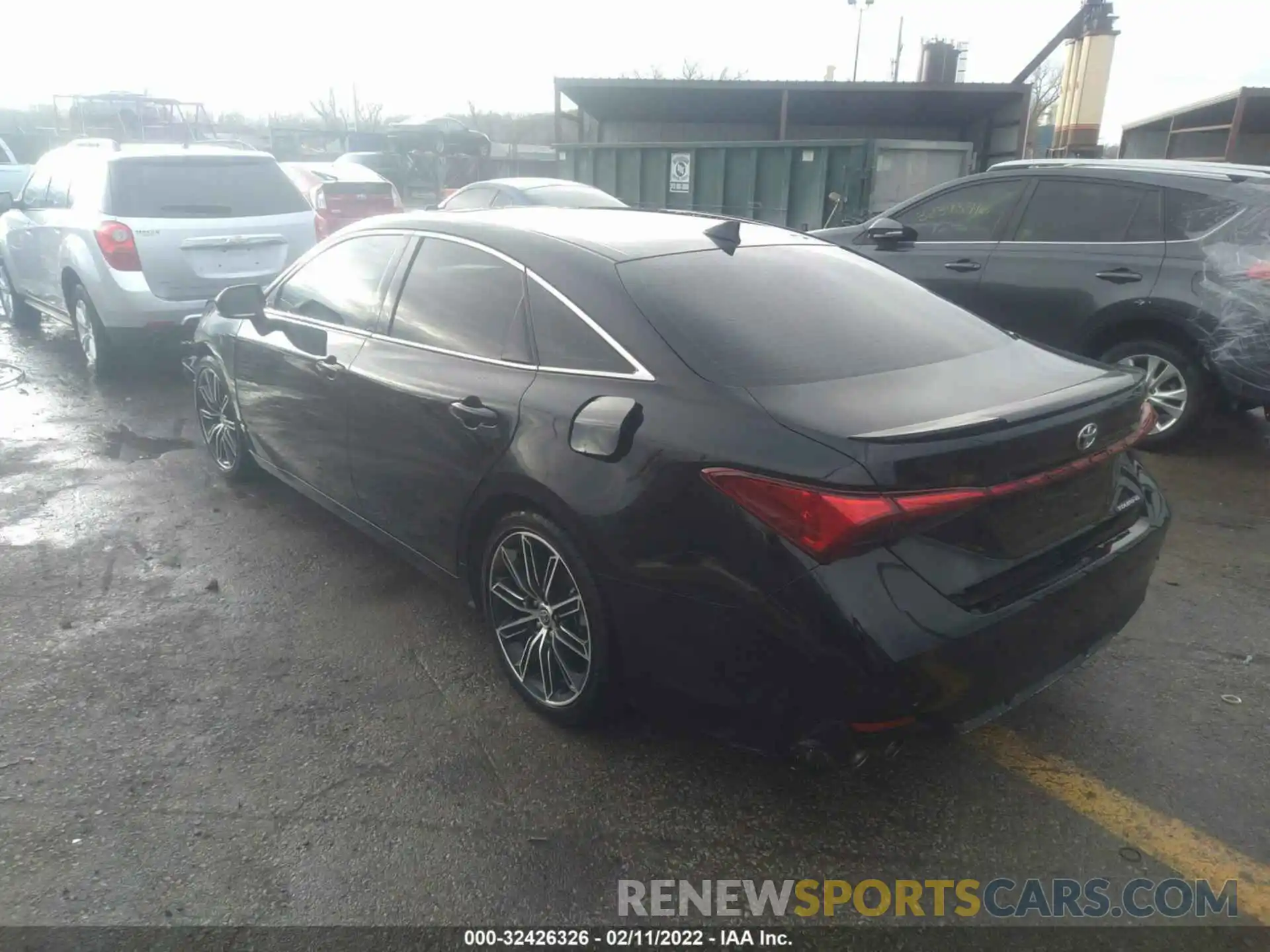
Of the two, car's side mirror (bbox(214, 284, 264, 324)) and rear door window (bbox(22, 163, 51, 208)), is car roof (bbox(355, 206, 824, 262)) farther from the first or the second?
rear door window (bbox(22, 163, 51, 208))

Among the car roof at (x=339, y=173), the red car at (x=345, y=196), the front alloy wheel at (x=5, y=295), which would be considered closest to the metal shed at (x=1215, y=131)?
the red car at (x=345, y=196)

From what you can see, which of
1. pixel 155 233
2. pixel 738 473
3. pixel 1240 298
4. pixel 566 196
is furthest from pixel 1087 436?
pixel 566 196

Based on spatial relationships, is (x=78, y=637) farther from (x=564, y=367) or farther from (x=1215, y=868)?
(x=1215, y=868)

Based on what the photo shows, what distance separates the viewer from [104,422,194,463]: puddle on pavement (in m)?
5.55

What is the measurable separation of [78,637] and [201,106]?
26.8 meters

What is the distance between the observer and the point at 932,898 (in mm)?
2289

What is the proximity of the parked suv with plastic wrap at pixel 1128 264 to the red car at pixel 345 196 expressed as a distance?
29.0 feet

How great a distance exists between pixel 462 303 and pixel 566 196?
25.7ft

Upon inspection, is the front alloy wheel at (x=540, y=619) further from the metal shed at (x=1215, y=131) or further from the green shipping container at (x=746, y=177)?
the metal shed at (x=1215, y=131)

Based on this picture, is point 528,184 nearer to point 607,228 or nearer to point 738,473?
point 607,228

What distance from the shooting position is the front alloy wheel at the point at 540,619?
276cm

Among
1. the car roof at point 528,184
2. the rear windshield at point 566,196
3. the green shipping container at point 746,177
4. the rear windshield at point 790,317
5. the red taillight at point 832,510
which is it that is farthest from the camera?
the green shipping container at point 746,177

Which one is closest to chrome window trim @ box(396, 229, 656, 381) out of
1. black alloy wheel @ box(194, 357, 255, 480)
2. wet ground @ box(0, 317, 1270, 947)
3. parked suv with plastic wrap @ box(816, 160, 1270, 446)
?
wet ground @ box(0, 317, 1270, 947)

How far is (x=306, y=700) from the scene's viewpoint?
10.1ft
